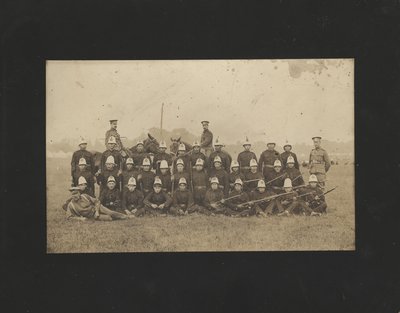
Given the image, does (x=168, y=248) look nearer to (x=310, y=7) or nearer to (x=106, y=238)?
(x=106, y=238)

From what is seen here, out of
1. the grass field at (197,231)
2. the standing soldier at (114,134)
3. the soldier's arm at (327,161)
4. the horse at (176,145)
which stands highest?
the standing soldier at (114,134)

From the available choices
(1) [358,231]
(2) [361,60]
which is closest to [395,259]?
(1) [358,231]

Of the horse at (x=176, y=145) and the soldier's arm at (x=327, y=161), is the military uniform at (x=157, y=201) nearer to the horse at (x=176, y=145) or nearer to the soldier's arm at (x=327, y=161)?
the horse at (x=176, y=145)

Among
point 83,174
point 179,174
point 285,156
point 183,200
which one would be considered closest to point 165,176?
point 179,174

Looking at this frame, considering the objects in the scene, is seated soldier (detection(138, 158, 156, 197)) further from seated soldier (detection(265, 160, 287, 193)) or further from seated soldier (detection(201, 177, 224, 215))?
seated soldier (detection(265, 160, 287, 193))

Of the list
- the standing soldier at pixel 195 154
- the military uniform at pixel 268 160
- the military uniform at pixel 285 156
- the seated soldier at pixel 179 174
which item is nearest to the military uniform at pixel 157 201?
the seated soldier at pixel 179 174

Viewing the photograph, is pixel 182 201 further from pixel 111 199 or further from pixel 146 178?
pixel 111 199
